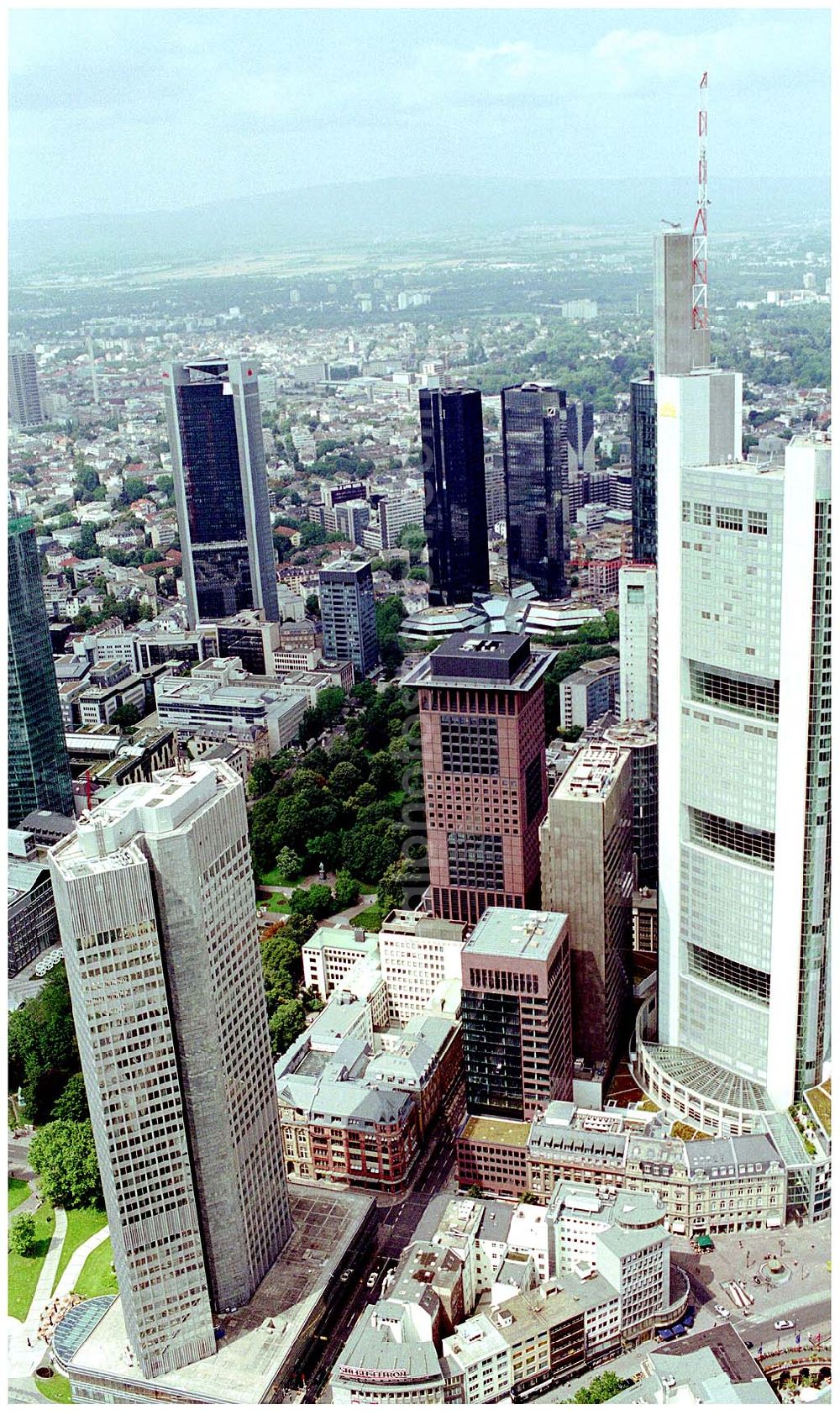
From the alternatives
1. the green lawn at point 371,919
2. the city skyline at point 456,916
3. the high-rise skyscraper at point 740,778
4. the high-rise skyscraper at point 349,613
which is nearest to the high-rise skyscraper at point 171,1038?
the city skyline at point 456,916

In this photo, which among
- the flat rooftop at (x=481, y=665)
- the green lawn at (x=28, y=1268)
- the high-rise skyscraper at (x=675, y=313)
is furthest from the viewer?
the flat rooftop at (x=481, y=665)

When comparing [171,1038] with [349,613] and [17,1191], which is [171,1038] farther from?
[349,613]

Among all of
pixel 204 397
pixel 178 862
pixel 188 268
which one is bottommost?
pixel 178 862

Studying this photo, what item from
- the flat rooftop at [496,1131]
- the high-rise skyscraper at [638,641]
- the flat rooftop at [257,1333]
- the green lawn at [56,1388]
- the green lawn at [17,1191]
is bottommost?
the green lawn at [17,1191]

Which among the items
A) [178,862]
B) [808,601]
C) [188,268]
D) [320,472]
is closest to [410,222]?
[188,268]

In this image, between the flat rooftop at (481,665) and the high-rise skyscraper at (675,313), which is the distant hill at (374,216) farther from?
the flat rooftop at (481,665)

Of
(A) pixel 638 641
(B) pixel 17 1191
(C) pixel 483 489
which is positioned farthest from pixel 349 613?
(B) pixel 17 1191

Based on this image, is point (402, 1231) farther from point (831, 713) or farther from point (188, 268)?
point (188, 268)
